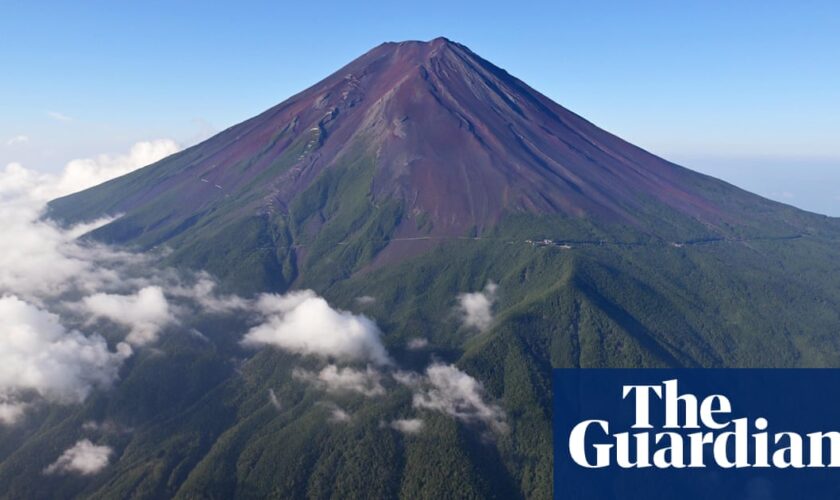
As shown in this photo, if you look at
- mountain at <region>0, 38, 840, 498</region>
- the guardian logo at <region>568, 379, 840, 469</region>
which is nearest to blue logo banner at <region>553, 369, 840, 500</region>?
mountain at <region>0, 38, 840, 498</region>

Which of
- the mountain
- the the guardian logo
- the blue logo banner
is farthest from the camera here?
the mountain

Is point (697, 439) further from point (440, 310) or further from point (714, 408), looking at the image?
point (440, 310)

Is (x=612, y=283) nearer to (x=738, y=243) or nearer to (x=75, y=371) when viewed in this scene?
(x=738, y=243)

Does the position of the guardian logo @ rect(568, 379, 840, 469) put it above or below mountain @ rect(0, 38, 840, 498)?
below

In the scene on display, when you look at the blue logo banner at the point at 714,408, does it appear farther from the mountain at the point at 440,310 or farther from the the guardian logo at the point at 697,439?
the the guardian logo at the point at 697,439

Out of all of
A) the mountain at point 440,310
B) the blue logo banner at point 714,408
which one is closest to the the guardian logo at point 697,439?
the blue logo banner at point 714,408

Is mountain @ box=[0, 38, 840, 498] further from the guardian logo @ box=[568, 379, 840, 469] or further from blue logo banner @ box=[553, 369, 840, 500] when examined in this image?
the guardian logo @ box=[568, 379, 840, 469]

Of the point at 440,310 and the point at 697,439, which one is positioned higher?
the point at 440,310

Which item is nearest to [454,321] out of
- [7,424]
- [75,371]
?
[75,371]

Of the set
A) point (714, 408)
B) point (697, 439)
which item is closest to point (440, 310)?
point (714, 408)
